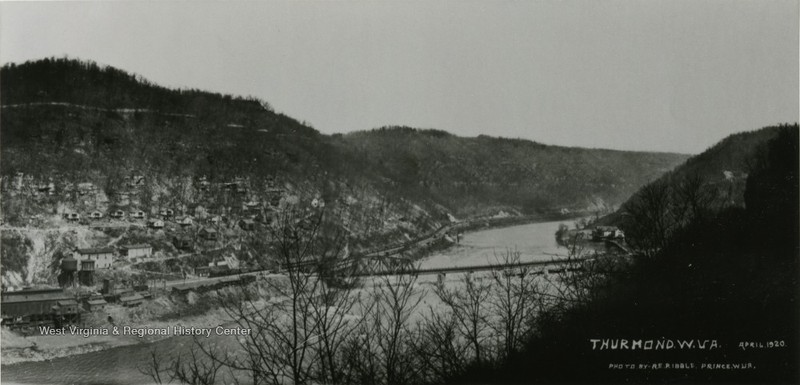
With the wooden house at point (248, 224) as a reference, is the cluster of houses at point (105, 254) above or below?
below

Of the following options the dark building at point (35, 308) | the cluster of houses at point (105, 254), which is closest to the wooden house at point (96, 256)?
the cluster of houses at point (105, 254)

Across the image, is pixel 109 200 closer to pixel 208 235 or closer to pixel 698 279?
pixel 208 235

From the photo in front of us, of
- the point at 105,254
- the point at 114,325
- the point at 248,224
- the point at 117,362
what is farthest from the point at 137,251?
the point at 114,325

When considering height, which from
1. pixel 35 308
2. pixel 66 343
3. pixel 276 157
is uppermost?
pixel 276 157

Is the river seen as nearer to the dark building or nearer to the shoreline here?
the shoreline

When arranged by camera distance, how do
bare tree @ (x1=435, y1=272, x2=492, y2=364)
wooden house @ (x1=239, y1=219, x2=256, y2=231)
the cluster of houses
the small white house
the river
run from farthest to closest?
wooden house @ (x1=239, y1=219, x2=256, y2=231)
the small white house
the cluster of houses
the river
bare tree @ (x1=435, y1=272, x2=492, y2=364)

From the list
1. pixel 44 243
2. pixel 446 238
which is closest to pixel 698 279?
pixel 446 238

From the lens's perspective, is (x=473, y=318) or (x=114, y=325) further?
(x=473, y=318)

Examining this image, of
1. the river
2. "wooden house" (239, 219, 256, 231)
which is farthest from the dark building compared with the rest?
"wooden house" (239, 219, 256, 231)

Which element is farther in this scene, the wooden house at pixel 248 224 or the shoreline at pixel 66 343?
the wooden house at pixel 248 224

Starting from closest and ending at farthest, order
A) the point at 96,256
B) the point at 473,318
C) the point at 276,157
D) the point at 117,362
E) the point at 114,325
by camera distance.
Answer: the point at 114,325, the point at 473,318, the point at 117,362, the point at 96,256, the point at 276,157

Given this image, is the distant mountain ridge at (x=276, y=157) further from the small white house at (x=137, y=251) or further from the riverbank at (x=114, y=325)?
the riverbank at (x=114, y=325)

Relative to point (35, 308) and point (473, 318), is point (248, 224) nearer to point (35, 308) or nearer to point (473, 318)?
point (35, 308)

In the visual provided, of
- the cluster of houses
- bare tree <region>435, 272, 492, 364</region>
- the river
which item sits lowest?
the river
